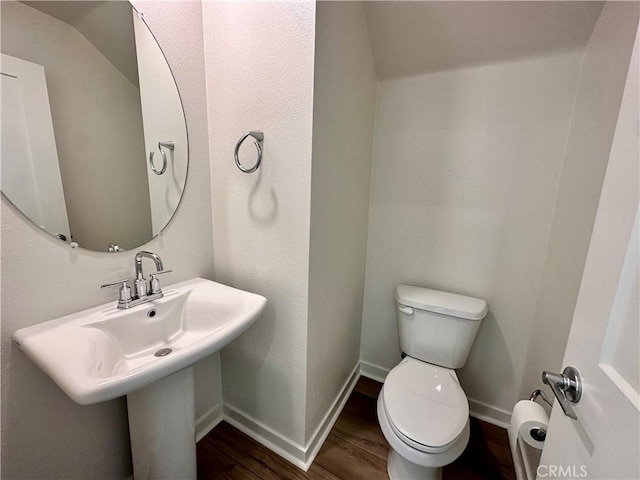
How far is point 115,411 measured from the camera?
3.47ft

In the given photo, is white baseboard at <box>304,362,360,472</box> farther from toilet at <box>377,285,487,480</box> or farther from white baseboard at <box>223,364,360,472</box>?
toilet at <box>377,285,487,480</box>

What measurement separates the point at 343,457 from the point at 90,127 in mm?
1764

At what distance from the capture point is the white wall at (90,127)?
30.9 inches

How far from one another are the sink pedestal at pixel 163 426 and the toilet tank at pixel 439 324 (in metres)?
1.08

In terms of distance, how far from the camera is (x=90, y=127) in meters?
0.91

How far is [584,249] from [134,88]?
1.75m

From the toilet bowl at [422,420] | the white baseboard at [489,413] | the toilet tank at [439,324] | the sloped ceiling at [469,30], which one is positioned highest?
the sloped ceiling at [469,30]

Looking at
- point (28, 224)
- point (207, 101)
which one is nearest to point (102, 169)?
point (28, 224)

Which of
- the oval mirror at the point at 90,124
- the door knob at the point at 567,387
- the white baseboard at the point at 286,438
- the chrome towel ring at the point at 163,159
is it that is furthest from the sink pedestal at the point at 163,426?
the door knob at the point at 567,387

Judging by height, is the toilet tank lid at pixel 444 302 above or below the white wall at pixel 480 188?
below

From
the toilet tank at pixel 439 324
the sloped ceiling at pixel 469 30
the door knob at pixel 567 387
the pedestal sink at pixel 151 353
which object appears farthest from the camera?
the toilet tank at pixel 439 324

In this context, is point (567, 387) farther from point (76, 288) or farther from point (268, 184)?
point (76, 288)

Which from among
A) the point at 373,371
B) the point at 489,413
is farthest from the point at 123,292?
the point at 489,413

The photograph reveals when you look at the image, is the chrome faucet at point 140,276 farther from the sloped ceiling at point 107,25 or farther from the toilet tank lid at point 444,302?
the toilet tank lid at point 444,302
